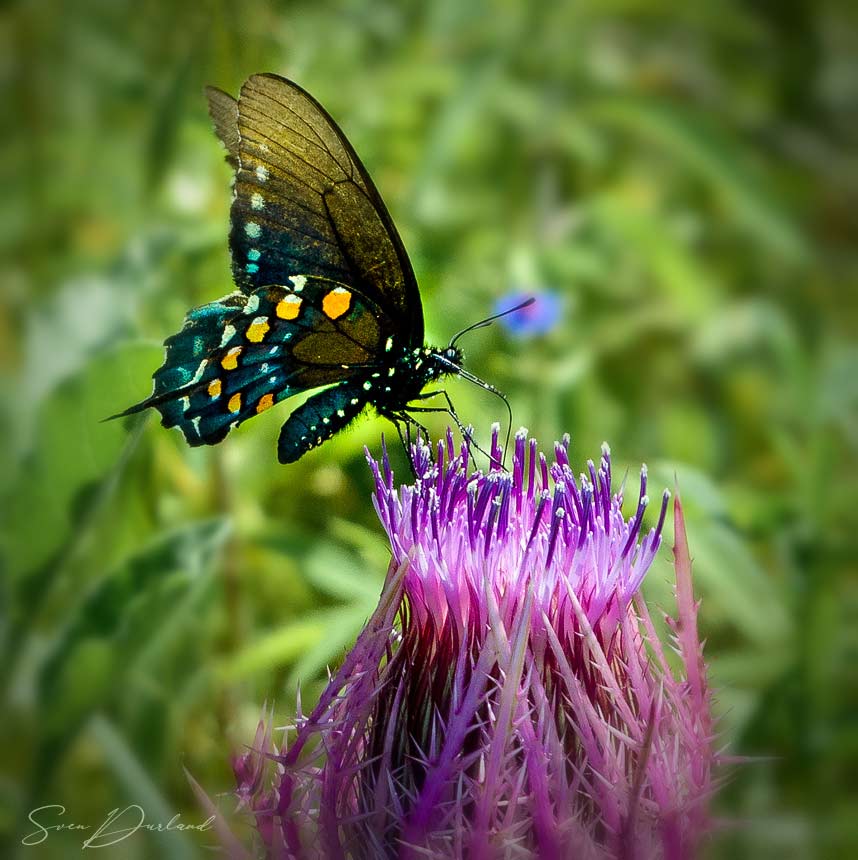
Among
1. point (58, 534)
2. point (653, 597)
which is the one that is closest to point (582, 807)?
point (653, 597)

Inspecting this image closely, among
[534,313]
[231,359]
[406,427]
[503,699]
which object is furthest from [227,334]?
[534,313]

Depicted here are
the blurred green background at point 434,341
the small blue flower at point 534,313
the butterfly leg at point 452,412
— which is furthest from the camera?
the small blue flower at point 534,313

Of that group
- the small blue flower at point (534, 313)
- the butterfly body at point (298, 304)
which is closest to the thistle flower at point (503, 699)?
the butterfly body at point (298, 304)

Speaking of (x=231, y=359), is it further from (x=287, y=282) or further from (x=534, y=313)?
(x=534, y=313)

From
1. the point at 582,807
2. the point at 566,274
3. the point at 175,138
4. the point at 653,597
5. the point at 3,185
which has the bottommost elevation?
the point at 582,807

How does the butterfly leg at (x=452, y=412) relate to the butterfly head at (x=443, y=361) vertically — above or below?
below

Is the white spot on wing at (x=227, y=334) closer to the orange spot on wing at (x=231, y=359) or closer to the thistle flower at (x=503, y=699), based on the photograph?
the orange spot on wing at (x=231, y=359)

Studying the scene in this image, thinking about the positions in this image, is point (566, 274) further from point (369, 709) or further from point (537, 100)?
point (369, 709)
